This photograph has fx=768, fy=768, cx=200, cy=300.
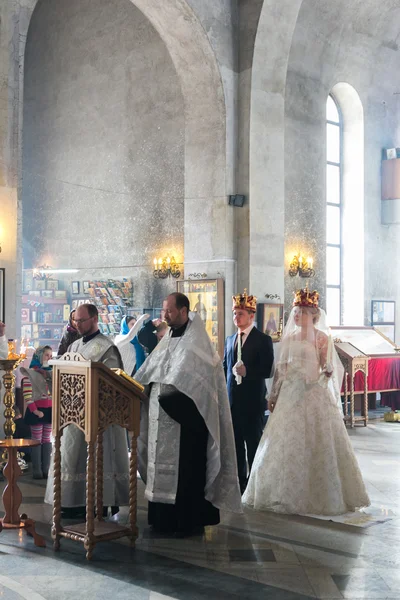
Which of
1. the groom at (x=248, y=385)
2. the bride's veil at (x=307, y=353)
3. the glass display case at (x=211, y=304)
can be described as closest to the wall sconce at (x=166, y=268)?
the glass display case at (x=211, y=304)

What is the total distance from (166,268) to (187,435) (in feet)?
29.9

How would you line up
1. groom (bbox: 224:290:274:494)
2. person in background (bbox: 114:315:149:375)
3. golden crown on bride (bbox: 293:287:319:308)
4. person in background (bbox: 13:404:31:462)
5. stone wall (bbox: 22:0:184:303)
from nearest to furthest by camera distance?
golden crown on bride (bbox: 293:287:319:308) → groom (bbox: 224:290:274:494) → person in background (bbox: 13:404:31:462) → person in background (bbox: 114:315:149:375) → stone wall (bbox: 22:0:184:303)

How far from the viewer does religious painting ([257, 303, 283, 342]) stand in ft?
43.6

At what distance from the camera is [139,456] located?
586cm

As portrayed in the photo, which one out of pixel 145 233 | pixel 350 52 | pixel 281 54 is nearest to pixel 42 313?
pixel 145 233

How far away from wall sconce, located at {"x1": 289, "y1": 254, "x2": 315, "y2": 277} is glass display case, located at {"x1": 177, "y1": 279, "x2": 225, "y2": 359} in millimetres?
2289

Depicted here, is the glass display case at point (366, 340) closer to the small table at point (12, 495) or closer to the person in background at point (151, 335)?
the person in background at point (151, 335)

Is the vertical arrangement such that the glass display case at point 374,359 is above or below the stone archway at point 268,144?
below

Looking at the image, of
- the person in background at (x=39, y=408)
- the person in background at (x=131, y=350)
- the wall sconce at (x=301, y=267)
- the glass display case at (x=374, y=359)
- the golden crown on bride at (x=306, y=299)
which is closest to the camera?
the golden crown on bride at (x=306, y=299)

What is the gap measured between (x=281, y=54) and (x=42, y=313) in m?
7.15

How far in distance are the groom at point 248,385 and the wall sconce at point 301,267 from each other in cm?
769

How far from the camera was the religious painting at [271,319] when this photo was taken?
13.3 meters

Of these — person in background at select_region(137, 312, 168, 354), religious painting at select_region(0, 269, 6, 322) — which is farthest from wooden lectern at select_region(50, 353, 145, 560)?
religious painting at select_region(0, 269, 6, 322)

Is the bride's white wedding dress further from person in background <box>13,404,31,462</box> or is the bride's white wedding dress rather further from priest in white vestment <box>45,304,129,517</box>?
person in background <box>13,404,31,462</box>
